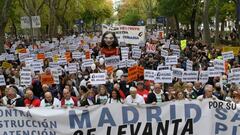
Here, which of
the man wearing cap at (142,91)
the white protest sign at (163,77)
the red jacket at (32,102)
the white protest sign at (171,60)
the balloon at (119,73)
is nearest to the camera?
the red jacket at (32,102)

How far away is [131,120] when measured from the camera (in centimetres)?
934

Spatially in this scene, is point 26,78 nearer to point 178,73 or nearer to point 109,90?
point 109,90

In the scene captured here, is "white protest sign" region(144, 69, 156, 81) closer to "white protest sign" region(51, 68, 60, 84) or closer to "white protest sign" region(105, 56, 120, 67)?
"white protest sign" region(51, 68, 60, 84)

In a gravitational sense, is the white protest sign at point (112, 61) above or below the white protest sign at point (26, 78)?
above

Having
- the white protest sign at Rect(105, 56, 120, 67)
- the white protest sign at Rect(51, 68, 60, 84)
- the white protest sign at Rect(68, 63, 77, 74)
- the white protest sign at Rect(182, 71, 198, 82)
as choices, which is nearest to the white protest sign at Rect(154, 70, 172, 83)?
the white protest sign at Rect(182, 71, 198, 82)

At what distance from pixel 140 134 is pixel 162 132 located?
37 centimetres

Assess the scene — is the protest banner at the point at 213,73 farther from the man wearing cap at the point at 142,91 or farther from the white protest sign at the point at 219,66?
the man wearing cap at the point at 142,91

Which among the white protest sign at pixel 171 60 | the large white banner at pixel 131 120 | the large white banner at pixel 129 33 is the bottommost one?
the large white banner at pixel 131 120

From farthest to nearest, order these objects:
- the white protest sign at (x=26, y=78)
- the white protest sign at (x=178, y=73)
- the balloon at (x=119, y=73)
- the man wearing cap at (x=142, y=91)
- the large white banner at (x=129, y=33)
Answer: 1. the large white banner at (x=129, y=33)
2. the balloon at (x=119, y=73)
3. the white protest sign at (x=26, y=78)
4. the white protest sign at (x=178, y=73)
5. the man wearing cap at (x=142, y=91)

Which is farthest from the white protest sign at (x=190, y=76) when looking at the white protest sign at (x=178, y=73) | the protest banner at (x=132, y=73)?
the protest banner at (x=132, y=73)

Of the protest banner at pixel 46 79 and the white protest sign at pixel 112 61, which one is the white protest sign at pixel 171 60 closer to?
the white protest sign at pixel 112 61

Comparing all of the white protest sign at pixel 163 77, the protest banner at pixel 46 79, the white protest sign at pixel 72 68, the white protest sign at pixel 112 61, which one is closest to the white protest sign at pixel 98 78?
the white protest sign at pixel 163 77

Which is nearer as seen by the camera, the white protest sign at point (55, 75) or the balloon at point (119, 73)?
the white protest sign at point (55, 75)

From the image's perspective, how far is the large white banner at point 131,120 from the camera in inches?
367
